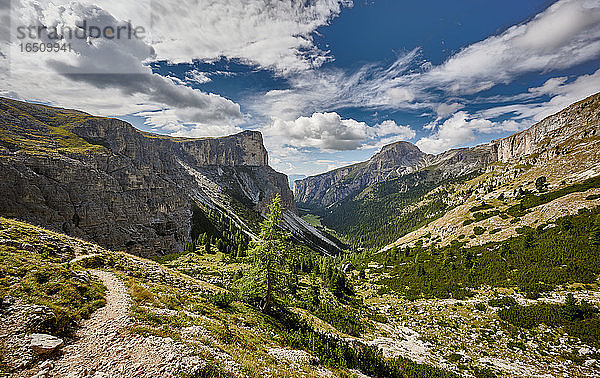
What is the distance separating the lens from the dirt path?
8488 mm

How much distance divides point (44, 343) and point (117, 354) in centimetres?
269

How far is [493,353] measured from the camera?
61.0 feet

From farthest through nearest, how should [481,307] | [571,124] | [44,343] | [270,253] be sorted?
[571,124] → [481,307] → [270,253] → [44,343]

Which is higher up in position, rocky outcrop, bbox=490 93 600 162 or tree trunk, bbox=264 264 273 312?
rocky outcrop, bbox=490 93 600 162

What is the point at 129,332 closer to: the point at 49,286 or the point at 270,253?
the point at 49,286

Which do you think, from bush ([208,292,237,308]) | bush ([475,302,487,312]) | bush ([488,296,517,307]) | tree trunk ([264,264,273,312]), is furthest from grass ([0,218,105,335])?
bush ([488,296,517,307])

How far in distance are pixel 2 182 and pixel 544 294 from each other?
119532 mm

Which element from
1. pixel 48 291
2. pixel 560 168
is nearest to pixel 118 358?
pixel 48 291

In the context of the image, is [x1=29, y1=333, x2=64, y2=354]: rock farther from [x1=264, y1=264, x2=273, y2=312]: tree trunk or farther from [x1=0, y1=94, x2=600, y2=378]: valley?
[x1=264, y1=264, x2=273, y2=312]: tree trunk

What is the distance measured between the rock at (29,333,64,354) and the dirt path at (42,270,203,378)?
403 mm

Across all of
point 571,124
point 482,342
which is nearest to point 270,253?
point 482,342

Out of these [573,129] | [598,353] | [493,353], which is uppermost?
[573,129]

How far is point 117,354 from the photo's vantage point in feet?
31.1

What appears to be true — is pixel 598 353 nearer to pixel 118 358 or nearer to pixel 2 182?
pixel 118 358
